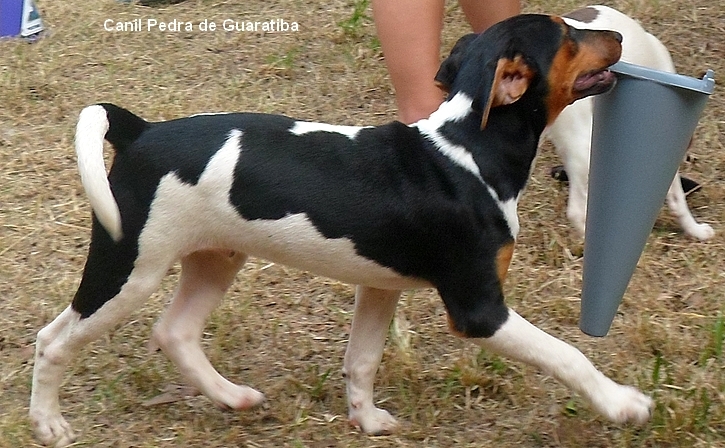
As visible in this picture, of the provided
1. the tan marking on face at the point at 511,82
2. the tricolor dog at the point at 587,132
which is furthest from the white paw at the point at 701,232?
the tan marking on face at the point at 511,82

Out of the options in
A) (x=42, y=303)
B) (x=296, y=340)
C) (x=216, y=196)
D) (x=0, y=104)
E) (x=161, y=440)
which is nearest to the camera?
(x=216, y=196)

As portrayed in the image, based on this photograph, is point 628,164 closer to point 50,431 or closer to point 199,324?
point 199,324

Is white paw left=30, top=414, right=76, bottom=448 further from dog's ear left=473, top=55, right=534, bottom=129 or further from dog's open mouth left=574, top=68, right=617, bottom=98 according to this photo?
dog's open mouth left=574, top=68, right=617, bottom=98

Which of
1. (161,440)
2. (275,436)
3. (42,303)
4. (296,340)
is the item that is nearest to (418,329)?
(296,340)

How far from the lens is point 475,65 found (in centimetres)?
240

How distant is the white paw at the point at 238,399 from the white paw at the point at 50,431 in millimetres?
396

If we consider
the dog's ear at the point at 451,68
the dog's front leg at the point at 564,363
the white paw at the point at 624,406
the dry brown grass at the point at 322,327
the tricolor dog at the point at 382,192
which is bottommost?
the dry brown grass at the point at 322,327

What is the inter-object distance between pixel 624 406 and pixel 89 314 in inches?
51.2

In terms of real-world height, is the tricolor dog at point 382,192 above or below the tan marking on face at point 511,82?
below

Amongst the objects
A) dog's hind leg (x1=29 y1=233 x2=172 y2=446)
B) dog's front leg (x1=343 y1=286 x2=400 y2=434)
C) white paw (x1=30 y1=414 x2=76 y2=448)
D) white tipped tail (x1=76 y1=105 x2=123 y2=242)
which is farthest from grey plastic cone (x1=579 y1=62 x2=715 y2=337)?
white paw (x1=30 y1=414 x2=76 y2=448)

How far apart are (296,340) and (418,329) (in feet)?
1.25

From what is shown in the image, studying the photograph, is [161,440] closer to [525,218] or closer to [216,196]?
[216,196]

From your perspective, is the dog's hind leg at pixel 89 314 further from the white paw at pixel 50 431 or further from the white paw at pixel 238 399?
the white paw at pixel 238 399

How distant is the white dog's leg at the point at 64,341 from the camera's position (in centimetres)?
244
